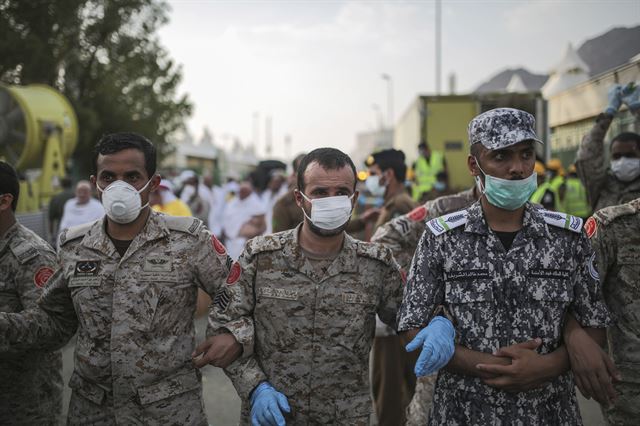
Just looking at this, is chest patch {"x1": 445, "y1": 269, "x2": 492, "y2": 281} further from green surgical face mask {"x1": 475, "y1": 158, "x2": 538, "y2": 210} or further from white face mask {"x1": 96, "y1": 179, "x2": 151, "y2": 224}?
white face mask {"x1": 96, "y1": 179, "x2": 151, "y2": 224}

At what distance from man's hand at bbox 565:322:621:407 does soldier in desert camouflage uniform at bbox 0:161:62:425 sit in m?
2.34

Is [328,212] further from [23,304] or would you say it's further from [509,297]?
[23,304]

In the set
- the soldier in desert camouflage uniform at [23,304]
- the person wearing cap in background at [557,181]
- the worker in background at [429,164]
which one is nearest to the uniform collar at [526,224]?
the soldier in desert camouflage uniform at [23,304]

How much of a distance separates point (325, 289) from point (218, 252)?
58cm

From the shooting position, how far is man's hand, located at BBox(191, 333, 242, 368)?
83.8 inches

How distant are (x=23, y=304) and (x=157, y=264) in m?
0.79

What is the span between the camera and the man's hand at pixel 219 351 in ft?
6.98

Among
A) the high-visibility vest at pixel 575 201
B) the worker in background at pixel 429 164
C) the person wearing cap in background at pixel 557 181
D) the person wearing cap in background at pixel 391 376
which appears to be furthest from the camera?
the worker in background at pixel 429 164

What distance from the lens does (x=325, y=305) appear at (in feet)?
7.41

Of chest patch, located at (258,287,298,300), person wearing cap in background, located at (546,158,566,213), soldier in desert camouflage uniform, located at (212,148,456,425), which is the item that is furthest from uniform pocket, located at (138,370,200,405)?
person wearing cap in background, located at (546,158,566,213)

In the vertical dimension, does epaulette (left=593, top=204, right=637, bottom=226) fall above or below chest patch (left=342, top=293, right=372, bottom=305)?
above

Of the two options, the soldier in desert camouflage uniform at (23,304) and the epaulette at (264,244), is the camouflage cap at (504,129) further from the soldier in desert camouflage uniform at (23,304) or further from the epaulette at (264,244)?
the soldier in desert camouflage uniform at (23,304)

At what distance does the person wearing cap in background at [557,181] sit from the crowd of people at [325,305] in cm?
508

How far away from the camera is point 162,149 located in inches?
1032
